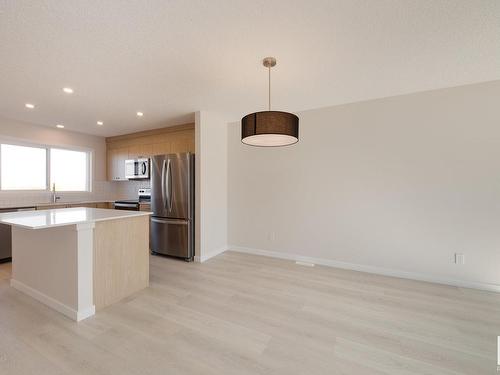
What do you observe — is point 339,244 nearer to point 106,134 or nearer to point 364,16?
point 364,16

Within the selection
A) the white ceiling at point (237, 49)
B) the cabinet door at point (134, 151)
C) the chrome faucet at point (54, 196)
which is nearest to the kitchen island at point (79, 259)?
the white ceiling at point (237, 49)

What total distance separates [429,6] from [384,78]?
3.51ft

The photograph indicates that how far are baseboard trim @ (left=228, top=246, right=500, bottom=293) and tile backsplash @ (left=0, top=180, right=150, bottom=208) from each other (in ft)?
10.1

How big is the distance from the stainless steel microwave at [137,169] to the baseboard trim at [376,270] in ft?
8.12

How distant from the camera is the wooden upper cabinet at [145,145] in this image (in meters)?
4.35

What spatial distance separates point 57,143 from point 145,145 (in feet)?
5.60

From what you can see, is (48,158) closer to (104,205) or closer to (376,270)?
(104,205)

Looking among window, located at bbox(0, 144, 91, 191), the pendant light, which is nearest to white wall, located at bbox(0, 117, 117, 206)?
window, located at bbox(0, 144, 91, 191)

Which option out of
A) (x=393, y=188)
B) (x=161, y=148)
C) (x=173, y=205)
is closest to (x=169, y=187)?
(x=173, y=205)

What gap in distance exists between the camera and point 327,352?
1.67m

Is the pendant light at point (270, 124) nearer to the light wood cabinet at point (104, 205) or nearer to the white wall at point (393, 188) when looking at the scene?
the white wall at point (393, 188)

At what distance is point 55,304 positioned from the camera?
7.21ft

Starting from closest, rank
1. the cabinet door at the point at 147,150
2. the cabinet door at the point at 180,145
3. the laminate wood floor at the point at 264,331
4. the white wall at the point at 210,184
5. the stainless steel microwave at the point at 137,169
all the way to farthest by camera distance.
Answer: the laminate wood floor at the point at 264,331 → the white wall at the point at 210,184 → the cabinet door at the point at 180,145 → the stainless steel microwave at the point at 137,169 → the cabinet door at the point at 147,150

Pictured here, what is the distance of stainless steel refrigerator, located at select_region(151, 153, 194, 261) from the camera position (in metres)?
3.66
